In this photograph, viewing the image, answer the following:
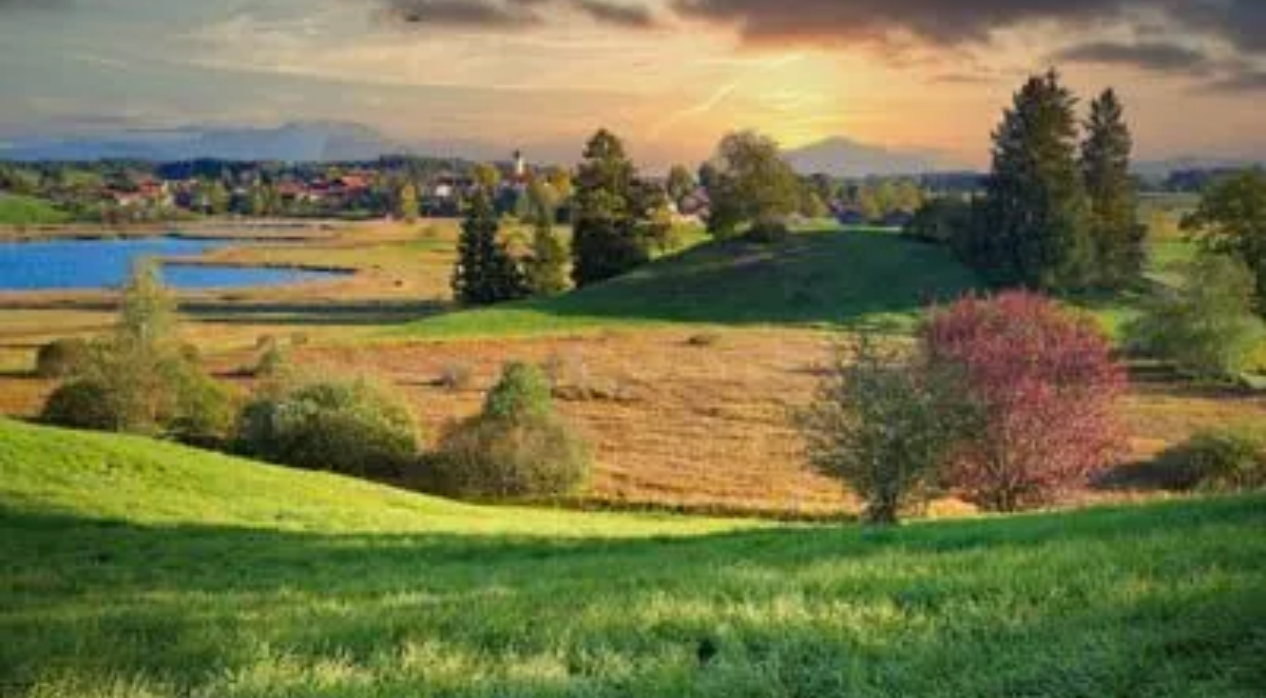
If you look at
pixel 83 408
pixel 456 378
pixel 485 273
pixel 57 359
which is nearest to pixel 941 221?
pixel 485 273

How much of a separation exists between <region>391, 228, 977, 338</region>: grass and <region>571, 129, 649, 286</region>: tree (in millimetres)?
4028

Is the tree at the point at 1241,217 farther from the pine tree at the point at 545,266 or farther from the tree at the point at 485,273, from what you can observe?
the tree at the point at 485,273

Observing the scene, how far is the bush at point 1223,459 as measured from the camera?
59.0 metres

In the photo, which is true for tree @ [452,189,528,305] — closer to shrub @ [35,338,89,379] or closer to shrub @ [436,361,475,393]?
shrub @ [436,361,475,393]

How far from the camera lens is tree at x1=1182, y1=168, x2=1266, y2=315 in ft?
372

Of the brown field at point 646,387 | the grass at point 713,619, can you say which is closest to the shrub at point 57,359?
the brown field at point 646,387

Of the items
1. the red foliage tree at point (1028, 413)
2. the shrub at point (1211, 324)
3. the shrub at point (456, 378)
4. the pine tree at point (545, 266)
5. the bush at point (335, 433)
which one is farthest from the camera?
the pine tree at point (545, 266)

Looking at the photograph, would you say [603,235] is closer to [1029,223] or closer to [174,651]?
[1029,223]

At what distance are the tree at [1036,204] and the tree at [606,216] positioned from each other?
3457 centimetres

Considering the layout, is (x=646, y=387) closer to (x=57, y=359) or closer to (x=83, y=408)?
(x=83, y=408)

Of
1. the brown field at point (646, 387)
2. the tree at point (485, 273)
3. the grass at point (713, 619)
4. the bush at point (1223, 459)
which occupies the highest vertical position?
the grass at point (713, 619)

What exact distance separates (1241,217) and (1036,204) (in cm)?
1685

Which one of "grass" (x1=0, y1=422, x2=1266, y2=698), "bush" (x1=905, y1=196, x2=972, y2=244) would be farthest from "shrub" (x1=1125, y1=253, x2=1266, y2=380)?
"grass" (x1=0, y1=422, x2=1266, y2=698)

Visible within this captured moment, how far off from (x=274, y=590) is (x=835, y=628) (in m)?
11.9
